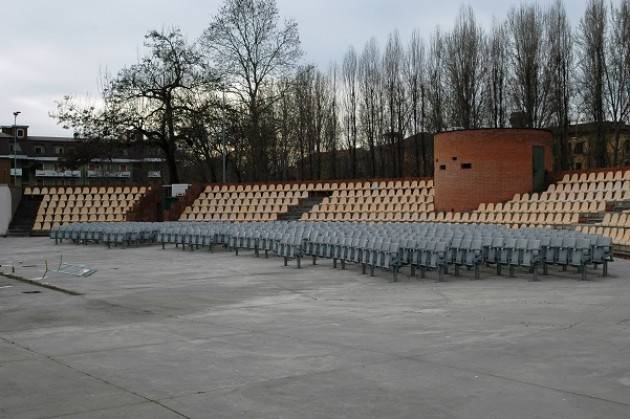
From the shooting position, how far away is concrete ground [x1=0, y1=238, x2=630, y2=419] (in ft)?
18.4

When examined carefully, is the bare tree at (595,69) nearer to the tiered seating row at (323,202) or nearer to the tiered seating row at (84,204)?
the tiered seating row at (323,202)

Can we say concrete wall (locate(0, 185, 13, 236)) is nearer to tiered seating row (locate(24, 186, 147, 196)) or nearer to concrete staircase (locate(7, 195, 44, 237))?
concrete staircase (locate(7, 195, 44, 237))

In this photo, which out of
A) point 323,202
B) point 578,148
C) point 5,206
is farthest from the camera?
point 578,148

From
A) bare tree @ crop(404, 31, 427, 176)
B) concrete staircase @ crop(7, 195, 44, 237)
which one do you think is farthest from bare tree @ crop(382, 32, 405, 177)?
concrete staircase @ crop(7, 195, 44, 237)

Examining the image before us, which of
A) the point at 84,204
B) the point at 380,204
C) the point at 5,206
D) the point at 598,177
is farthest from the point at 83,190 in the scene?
the point at 598,177

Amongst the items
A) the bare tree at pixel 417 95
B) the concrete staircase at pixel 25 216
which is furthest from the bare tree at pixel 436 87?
the concrete staircase at pixel 25 216

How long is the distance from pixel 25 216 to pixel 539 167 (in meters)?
28.1

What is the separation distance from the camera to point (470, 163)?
30.1 metres

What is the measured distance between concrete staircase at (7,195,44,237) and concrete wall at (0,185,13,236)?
289 mm

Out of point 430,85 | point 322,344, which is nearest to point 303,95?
point 430,85

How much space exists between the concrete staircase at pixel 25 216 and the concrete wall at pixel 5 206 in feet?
0.95

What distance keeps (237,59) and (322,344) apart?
4052 centimetres

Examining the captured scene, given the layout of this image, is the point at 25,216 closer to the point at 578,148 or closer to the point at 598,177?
the point at 598,177

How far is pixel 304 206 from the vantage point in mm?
36188
